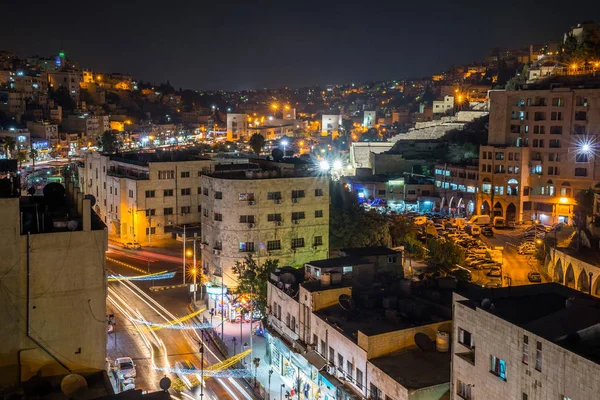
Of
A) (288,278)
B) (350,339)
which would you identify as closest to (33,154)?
(288,278)

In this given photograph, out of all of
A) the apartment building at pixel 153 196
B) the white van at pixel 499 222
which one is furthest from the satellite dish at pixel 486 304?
the white van at pixel 499 222

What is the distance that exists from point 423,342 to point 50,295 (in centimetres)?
1142

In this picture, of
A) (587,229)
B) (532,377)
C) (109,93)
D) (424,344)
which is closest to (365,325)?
(424,344)

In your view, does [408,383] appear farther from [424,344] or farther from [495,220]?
[495,220]

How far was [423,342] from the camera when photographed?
2072 centimetres

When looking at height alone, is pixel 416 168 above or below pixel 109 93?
below

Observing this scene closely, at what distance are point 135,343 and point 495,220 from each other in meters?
36.1

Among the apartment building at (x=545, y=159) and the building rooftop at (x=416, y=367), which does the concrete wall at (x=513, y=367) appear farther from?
the apartment building at (x=545, y=159)

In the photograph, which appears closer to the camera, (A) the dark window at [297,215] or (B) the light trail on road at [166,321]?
(B) the light trail on road at [166,321]

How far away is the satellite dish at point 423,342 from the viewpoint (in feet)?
67.9

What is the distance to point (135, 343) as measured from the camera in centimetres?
2938

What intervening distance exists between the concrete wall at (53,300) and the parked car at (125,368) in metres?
9.09

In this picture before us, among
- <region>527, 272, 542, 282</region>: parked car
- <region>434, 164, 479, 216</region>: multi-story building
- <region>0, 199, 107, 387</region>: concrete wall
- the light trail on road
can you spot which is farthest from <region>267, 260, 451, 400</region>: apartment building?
<region>434, 164, 479, 216</region>: multi-story building

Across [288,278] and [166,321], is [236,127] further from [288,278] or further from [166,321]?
[288,278]
